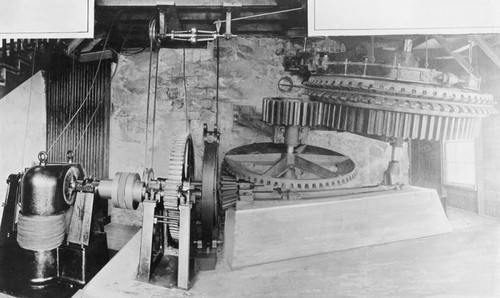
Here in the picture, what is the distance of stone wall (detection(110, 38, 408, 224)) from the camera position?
278cm

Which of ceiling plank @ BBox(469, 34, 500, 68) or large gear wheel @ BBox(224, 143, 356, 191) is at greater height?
ceiling plank @ BBox(469, 34, 500, 68)

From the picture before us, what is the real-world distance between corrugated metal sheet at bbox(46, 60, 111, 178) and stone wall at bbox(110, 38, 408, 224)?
0.10 metres

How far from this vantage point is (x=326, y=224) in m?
1.41

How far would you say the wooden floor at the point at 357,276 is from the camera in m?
1.15

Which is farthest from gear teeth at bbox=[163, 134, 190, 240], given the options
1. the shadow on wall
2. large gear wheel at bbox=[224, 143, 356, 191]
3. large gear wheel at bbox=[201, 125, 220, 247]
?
the shadow on wall

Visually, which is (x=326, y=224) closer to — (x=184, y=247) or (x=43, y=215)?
(x=184, y=247)

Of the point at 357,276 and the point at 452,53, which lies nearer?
the point at 357,276

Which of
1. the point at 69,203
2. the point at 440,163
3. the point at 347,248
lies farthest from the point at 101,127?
the point at 440,163

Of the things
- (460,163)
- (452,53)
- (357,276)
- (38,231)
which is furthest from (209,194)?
(460,163)

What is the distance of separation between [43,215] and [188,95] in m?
1.68

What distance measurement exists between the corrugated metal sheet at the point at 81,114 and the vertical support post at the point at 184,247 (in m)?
1.74

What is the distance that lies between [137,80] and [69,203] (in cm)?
162

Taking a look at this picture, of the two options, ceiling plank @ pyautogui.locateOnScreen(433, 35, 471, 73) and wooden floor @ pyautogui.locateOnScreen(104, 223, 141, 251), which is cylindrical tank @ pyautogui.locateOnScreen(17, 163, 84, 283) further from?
ceiling plank @ pyautogui.locateOnScreen(433, 35, 471, 73)

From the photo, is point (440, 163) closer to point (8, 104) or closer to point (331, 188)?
point (331, 188)
